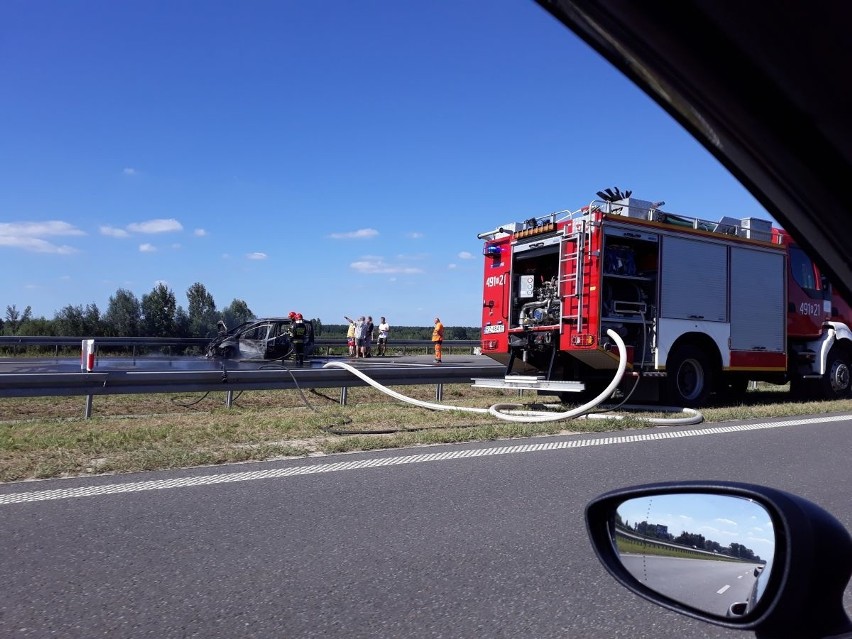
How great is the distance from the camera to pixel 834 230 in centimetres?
137

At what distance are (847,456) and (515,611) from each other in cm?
592

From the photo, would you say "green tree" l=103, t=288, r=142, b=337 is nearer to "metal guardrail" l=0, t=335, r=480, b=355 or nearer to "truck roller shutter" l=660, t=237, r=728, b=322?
"metal guardrail" l=0, t=335, r=480, b=355

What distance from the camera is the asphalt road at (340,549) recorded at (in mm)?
3516

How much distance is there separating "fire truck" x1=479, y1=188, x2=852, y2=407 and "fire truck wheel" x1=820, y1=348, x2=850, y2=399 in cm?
4

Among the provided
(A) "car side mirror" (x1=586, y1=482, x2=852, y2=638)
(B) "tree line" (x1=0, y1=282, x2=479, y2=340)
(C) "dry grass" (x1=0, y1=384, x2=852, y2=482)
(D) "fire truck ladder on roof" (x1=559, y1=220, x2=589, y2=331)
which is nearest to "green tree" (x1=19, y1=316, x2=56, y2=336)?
(B) "tree line" (x1=0, y1=282, x2=479, y2=340)

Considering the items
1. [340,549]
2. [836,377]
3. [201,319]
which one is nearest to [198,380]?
[340,549]

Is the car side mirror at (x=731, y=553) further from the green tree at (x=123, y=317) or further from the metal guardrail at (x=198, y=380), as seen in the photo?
the green tree at (x=123, y=317)

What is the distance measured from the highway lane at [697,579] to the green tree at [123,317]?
103 ft

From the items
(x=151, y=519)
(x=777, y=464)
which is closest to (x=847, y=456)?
(x=777, y=464)

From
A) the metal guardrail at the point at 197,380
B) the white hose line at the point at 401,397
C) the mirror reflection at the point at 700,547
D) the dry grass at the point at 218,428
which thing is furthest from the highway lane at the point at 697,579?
the metal guardrail at the point at 197,380

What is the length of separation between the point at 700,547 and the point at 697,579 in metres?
0.13

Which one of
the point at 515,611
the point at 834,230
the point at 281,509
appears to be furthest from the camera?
the point at 281,509

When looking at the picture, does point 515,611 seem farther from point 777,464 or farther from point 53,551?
point 777,464

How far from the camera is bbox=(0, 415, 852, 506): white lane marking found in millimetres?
5738
